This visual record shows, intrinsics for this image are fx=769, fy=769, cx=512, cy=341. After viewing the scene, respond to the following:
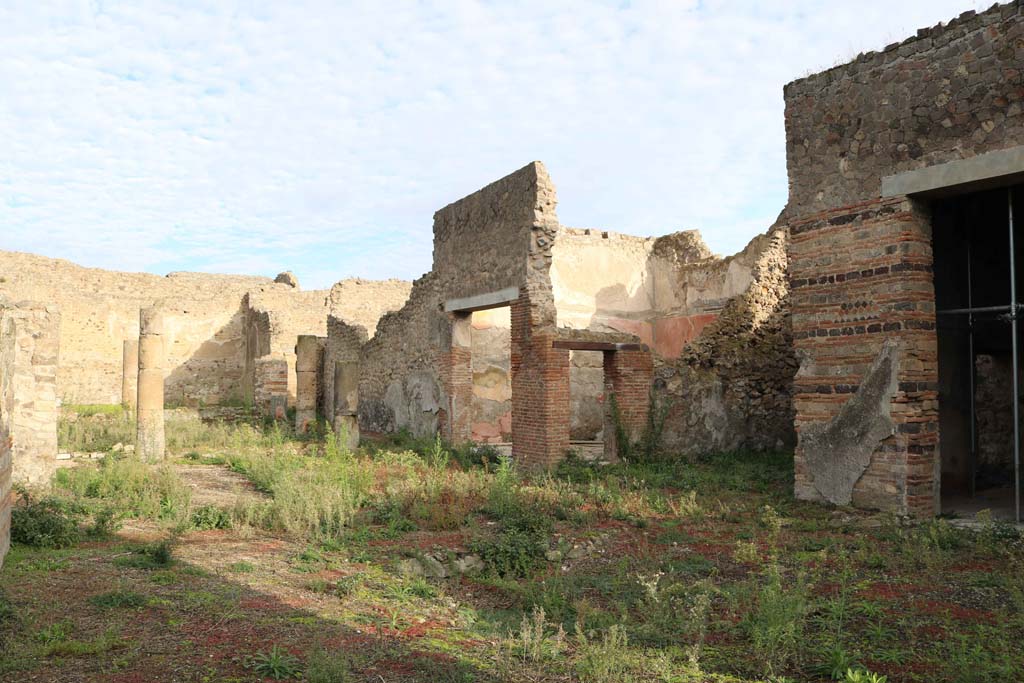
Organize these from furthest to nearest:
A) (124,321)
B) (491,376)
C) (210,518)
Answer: (124,321)
(491,376)
(210,518)

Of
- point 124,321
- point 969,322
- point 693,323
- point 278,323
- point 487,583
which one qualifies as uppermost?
point 124,321

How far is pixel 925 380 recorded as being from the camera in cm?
775

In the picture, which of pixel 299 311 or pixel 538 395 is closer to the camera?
pixel 538 395

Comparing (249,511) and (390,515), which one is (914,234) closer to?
(390,515)

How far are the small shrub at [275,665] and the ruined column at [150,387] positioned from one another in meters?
9.04

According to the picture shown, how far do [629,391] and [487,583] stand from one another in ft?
21.4

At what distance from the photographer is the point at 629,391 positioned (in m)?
12.0

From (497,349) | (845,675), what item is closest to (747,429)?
(497,349)

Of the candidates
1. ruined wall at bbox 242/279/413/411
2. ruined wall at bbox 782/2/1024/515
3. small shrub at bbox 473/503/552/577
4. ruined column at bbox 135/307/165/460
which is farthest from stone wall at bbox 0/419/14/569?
ruined wall at bbox 242/279/413/411

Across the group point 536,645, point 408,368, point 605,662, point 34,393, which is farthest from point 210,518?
point 408,368

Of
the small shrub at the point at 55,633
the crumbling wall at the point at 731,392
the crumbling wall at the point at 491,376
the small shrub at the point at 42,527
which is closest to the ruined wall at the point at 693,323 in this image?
the crumbling wall at the point at 731,392

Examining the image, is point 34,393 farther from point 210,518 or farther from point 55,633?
point 55,633

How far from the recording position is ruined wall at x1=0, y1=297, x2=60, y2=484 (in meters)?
8.02

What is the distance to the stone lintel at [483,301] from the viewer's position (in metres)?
11.6
